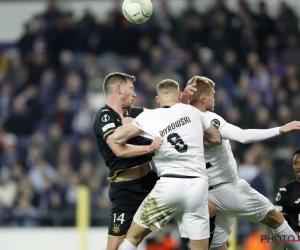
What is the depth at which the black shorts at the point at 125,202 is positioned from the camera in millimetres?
7480

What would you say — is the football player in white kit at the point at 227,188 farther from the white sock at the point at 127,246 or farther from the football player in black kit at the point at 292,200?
the white sock at the point at 127,246

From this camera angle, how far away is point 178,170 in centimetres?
694

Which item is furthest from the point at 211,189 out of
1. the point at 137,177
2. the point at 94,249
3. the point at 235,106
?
the point at 235,106

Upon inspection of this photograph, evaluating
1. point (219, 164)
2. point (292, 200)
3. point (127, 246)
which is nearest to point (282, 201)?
point (292, 200)

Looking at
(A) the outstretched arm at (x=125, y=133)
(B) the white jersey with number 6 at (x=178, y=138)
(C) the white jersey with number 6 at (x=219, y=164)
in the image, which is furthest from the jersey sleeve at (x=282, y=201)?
(A) the outstretched arm at (x=125, y=133)

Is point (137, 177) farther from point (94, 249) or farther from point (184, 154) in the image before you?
point (94, 249)

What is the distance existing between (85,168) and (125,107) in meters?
6.30

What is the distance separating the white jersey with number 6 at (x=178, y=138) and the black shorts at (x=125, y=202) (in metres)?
0.55

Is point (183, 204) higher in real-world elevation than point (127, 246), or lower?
higher

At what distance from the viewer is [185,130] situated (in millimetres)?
6969

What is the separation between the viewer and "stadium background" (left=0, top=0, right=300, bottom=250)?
13.3 meters

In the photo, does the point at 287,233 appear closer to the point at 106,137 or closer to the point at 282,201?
the point at 282,201

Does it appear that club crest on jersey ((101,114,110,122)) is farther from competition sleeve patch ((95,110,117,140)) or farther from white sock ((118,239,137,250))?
white sock ((118,239,137,250))

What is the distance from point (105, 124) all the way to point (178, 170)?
0.96 m
